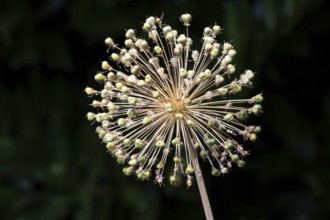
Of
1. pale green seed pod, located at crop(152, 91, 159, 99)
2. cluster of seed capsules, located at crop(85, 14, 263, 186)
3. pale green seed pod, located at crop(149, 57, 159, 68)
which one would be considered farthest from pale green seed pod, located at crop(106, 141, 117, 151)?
pale green seed pod, located at crop(149, 57, 159, 68)

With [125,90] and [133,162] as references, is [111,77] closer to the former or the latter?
[125,90]

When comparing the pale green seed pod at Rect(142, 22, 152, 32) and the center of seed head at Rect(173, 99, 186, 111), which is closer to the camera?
the center of seed head at Rect(173, 99, 186, 111)

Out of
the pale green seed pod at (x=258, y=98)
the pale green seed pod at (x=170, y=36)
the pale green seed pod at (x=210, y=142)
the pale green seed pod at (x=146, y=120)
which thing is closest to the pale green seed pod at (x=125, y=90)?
the pale green seed pod at (x=146, y=120)

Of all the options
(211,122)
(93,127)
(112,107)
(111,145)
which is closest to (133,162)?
(111,145)

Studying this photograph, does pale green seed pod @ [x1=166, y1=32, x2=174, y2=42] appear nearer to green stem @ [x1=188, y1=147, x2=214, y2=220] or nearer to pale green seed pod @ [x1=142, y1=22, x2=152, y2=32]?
pale green seed pod @ [x1=142, y1=22, x2=152, y2=32]
